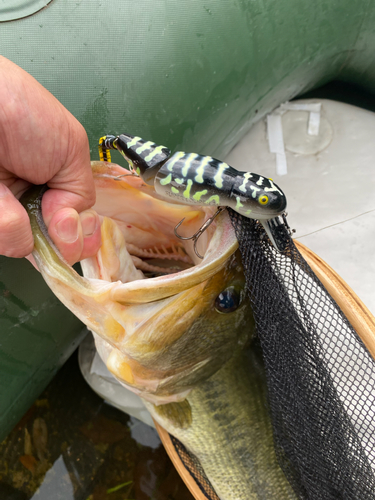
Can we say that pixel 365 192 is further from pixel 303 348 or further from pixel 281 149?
pixel 303 348

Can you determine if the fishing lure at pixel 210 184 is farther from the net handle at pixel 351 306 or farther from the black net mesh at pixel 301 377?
the net handle at pixel 351 306

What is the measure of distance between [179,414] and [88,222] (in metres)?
0.81

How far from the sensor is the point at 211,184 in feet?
2.44

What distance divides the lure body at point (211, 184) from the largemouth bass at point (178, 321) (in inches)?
5.6

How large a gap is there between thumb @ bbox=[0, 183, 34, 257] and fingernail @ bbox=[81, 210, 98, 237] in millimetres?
150

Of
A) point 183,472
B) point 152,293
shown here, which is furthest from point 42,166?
point 183,472

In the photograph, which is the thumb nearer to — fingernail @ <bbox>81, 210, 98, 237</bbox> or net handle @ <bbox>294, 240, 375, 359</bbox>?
fingernail @ <bbox>81, 210, 98, 237</bbox>

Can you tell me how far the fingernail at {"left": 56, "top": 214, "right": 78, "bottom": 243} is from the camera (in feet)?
2.90

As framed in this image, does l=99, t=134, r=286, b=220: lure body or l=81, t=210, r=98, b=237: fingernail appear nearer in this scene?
l=99, t=134, r=286, b=220: lure body

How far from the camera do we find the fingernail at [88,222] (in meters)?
0.96

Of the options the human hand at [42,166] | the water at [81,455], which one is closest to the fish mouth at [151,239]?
the human hand at [42,166]

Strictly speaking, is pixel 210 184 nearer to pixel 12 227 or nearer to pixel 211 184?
pixel 211 184

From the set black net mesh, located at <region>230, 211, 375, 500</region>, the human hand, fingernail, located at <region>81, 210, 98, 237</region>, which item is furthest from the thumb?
black net mesh, located at <region>230, 211, 375, 500</region>

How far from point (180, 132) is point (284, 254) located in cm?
77
